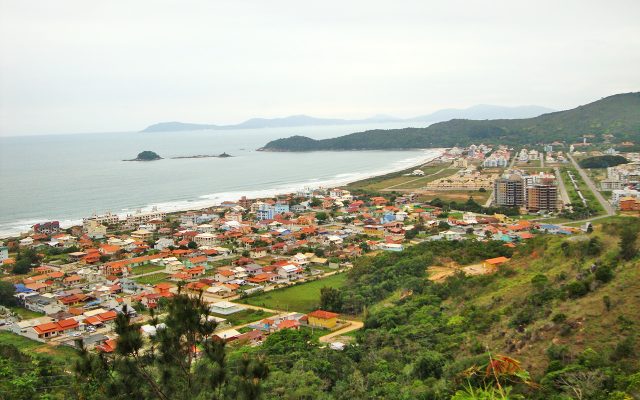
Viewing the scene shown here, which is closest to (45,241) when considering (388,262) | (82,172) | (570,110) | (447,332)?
(388,262)

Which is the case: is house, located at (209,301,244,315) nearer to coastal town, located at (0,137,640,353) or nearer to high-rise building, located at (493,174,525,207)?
coastal town, located at (0,137,640,353)

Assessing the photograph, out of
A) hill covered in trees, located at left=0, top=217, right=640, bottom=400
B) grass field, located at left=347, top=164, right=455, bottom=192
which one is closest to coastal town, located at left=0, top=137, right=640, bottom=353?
hill covered in trees, located at left=0, top=217, right=640, bottom=400

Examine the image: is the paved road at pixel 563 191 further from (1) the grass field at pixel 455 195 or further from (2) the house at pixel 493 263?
(2) the house at pixel 493 263

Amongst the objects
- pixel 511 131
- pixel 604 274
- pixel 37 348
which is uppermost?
pixel 511 131

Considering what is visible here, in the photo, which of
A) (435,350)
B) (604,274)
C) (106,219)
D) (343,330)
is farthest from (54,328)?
(106,219)

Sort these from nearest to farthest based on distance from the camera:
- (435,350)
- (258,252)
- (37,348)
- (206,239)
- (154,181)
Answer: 1. (435,350)
2. (37,348)
3. (258,252)
4. (206,239)
5. (154,181)

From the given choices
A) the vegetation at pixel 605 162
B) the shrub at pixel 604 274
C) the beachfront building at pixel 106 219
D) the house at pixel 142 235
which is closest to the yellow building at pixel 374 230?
the house at pixel 142 235

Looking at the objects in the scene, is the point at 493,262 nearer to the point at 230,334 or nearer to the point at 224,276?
the point at 230,334

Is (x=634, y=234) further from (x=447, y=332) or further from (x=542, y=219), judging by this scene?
(x=542, y=219)
